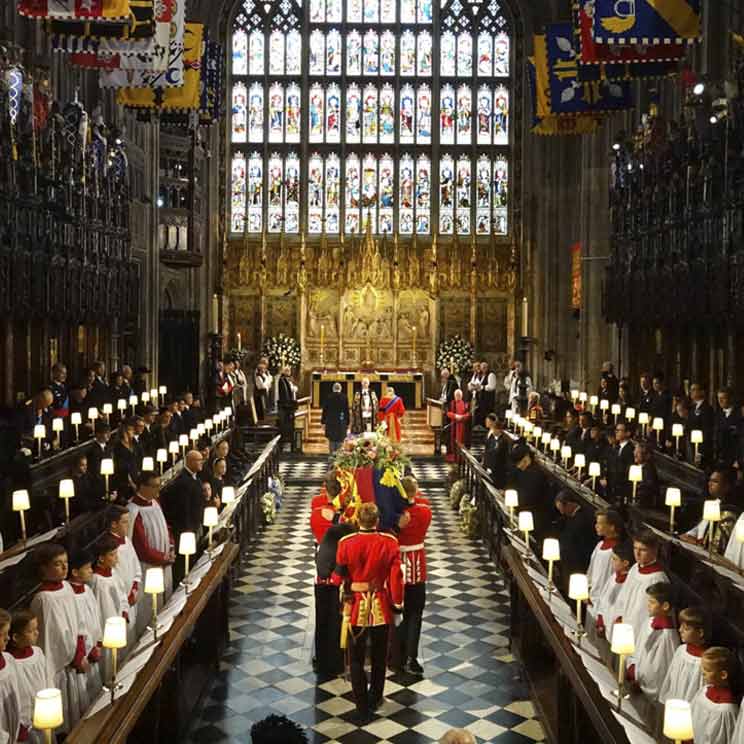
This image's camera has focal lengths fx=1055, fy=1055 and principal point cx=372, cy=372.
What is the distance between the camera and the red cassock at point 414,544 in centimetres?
1034

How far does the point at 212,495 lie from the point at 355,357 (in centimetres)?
2185

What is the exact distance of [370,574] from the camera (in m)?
8.90

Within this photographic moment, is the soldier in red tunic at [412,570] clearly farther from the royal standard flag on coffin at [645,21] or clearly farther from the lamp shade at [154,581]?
the royal standard flag on coffin at [645,21]

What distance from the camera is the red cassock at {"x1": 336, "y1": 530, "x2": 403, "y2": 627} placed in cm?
889

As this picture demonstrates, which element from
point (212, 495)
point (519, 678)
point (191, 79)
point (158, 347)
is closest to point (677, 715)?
point (519, 678)

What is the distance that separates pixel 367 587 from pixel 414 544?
154 cm

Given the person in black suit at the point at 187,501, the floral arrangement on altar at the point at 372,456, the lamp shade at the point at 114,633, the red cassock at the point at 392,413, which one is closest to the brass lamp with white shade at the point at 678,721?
the lamp shade at the point at 114,633

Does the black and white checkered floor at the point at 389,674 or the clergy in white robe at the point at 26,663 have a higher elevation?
the clergy in white robe at the point at 26,663

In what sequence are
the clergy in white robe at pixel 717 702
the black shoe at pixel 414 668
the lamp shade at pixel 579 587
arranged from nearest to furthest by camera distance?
the clergy in white robe at pixel 717 702 → the lamp shade at pixel 579 587 → the black shoe at pixel 414 668

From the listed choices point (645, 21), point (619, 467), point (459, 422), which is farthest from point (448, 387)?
point (619, 467)

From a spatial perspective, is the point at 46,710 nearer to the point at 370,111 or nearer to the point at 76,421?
the point at 76,421

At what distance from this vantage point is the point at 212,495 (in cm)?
1307

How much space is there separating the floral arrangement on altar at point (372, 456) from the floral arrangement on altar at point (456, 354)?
73.9 ft

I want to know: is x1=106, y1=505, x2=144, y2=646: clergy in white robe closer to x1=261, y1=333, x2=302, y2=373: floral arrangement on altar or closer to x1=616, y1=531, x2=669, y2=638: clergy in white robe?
x1=616, y1=531, x2=669, y2=638: clergy in white robe
